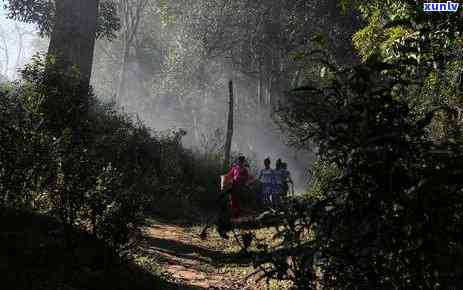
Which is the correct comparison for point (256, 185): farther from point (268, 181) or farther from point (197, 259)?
point (197, 259)

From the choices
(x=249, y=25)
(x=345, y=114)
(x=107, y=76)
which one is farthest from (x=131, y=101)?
(x=345, y=114)

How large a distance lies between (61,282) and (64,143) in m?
2.03

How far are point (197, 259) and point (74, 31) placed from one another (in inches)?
251

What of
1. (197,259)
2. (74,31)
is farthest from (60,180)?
(74,31)

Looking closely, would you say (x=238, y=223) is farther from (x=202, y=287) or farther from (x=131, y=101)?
(x=131, y=101)

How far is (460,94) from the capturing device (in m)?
8.50

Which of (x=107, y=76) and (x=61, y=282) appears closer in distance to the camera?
(x=61, y=282)

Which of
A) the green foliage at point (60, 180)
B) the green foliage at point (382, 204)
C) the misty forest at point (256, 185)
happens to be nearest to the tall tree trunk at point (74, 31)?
the misty forest at point (256, 185)

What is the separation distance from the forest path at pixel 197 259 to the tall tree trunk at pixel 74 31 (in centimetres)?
427

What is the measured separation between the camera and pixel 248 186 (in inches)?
Result: 561

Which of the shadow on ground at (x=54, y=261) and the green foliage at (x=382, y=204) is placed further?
the shadow on ground at (x=54, y=261)

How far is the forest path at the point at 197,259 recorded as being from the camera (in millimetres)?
6949

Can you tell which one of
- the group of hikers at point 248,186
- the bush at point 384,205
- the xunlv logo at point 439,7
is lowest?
the bush at point 384,205

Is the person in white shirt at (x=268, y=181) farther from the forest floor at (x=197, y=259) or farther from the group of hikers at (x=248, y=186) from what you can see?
the forest floor at (x=197, y=259)
